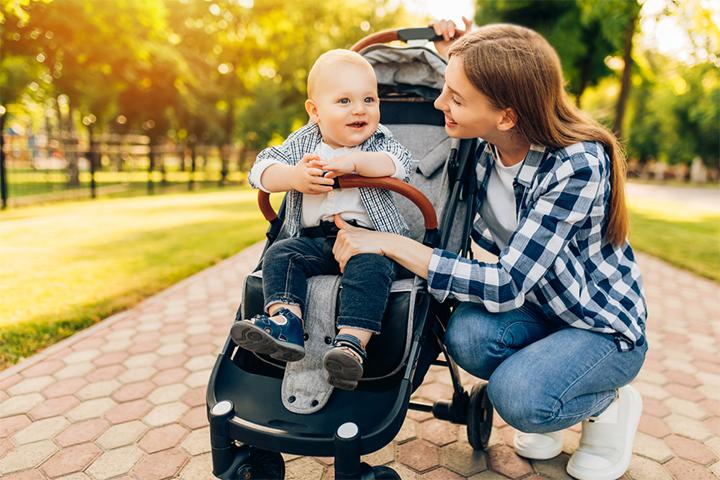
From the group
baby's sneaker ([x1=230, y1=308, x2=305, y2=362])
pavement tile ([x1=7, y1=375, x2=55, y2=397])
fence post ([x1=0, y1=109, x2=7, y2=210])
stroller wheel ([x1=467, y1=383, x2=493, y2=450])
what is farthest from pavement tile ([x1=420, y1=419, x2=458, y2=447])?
fence post ([x1=0, y1=109, x2=7, y2=210])

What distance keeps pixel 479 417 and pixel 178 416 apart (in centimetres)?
163

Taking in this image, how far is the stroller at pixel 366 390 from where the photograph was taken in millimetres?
1892

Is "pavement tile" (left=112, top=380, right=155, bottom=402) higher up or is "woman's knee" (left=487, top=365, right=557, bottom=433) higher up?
"woman's knee" (left=487, top=365, right=557, bottom=433)

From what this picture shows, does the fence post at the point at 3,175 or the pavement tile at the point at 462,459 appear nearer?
the pavement tile at the point at 462,459

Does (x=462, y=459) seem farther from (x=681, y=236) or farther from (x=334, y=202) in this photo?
(x=681, y=236)

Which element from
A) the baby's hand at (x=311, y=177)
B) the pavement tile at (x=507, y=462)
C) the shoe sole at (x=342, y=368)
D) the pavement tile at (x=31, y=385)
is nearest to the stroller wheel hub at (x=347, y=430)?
the shoe sole at (x=342, y=368)

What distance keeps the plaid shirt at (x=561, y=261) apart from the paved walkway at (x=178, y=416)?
87 centimetres

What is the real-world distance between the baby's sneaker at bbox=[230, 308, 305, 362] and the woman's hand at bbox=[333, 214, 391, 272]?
1.09ft

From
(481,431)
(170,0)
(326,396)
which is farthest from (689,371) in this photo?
(170,0)

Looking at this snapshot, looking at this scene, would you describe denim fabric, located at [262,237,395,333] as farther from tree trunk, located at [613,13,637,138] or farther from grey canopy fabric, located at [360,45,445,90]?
tree trunk, located at [613,13,637,138]

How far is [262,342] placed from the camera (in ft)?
6.40

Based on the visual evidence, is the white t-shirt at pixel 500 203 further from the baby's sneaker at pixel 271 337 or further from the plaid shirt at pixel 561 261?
the baby's sneaker at pixel 271 337

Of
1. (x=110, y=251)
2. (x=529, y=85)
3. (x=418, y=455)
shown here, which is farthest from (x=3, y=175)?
(x=529, y=85)

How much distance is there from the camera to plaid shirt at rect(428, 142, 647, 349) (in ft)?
6.97
